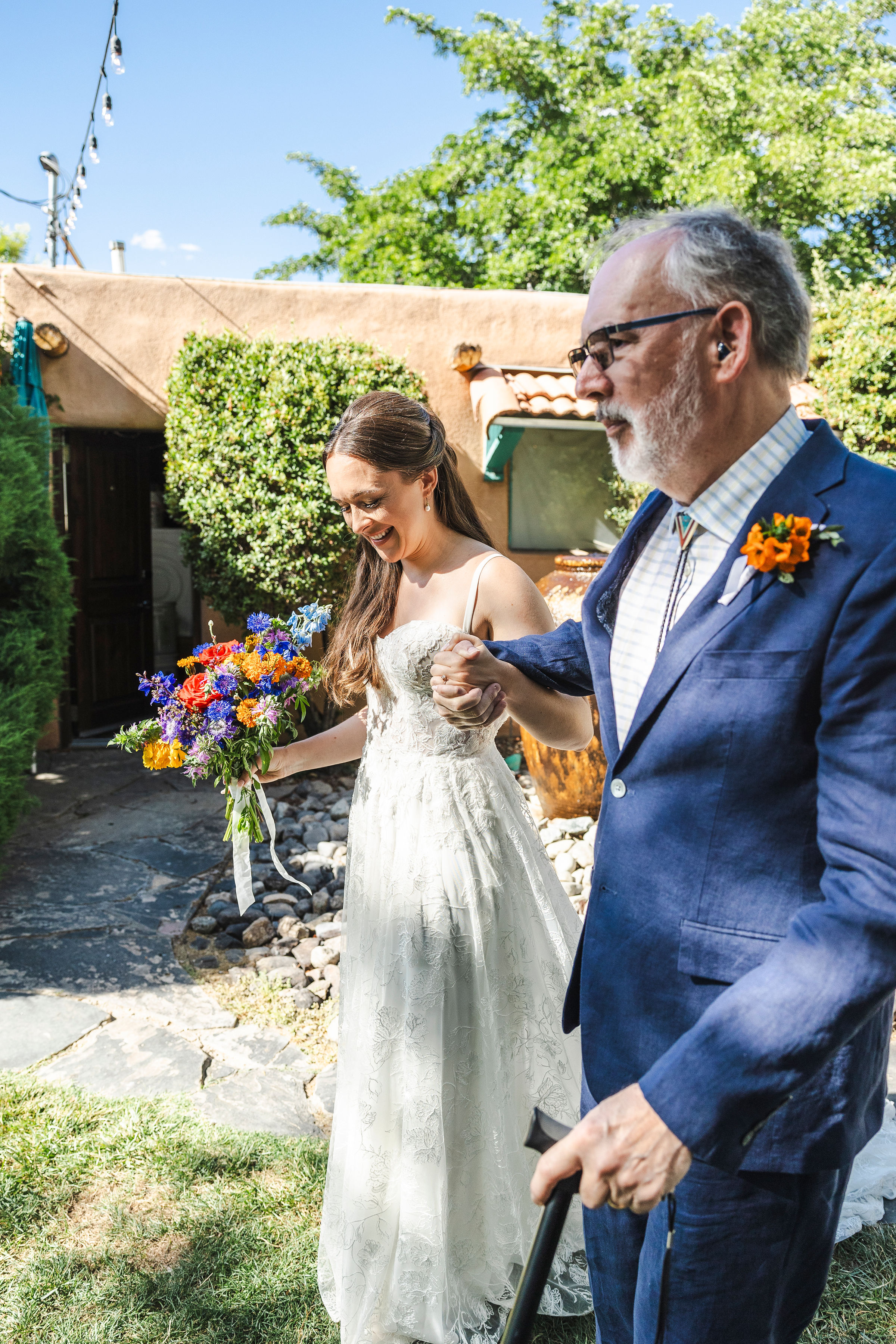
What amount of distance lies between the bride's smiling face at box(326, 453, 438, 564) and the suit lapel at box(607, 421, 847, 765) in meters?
1.19

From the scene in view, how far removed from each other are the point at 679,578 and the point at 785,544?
0.96 ft

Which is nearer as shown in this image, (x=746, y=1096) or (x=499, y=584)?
(x=746, y=1096)

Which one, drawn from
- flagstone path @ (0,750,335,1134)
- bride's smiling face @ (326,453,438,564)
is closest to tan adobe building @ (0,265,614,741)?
flagstone path @ (0,750,335,1134)

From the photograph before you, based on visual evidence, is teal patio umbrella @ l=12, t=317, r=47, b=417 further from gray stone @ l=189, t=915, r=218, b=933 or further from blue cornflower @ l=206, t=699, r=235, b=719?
blue cornflower @ l=206, t=699, r=235, b=719

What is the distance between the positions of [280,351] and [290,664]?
5.56m

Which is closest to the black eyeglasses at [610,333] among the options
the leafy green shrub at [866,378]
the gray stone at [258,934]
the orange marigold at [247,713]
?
the orange marigold at [247,713]

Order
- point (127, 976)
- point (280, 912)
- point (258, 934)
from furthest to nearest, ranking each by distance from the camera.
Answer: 1. point (280, 912)
2. point (258, 934)
3. point (127, 976)

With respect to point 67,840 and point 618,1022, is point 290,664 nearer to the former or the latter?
point 618,1022

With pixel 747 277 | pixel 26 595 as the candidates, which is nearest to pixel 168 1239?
pixel 747 277

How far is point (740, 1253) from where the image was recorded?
127cm

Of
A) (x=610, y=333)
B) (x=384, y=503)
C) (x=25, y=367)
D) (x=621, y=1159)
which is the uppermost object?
(x=25, y=367)

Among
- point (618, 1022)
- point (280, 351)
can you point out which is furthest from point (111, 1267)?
point (280, 351)

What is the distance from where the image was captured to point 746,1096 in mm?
1057

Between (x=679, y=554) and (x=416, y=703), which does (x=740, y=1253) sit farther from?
(x=416, y=703)
